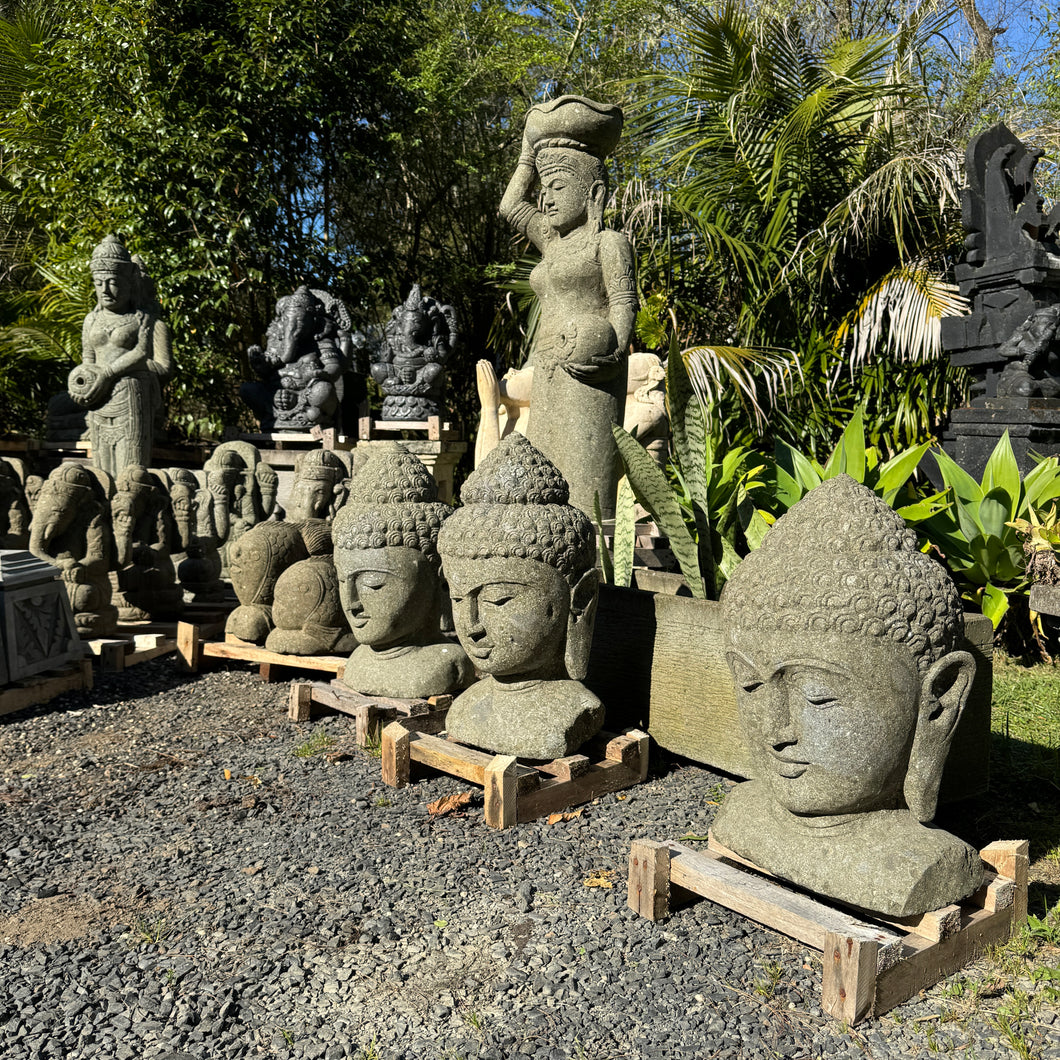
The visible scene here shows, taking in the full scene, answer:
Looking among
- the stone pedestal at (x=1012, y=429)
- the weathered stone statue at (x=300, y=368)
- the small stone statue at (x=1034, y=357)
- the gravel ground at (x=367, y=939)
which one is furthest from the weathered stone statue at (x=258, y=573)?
the small stone statue at (x=1034, y=357)

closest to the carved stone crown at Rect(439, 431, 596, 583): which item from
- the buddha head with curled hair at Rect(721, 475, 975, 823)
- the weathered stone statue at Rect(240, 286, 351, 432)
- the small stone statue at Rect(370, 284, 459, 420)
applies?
the buddha head with curled hair at Rect(721, 475, 975, 823)

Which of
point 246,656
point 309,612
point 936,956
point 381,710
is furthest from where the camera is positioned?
point 246,656

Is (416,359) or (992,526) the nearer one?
(992,526)

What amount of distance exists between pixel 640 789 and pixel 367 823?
995mm

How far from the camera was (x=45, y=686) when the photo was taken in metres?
4.49

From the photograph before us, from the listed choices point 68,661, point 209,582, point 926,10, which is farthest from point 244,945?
point 926,10

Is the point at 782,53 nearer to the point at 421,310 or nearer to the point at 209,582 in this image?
the point at 421,310

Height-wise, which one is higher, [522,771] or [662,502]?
[662,502]

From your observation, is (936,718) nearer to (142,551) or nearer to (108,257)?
(142,551)

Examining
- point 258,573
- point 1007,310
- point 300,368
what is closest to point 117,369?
point 300,368

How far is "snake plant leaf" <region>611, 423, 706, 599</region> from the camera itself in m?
3.52

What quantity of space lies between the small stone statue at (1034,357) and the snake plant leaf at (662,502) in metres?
3.68

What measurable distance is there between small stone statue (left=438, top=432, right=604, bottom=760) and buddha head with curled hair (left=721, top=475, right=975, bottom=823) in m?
1.01

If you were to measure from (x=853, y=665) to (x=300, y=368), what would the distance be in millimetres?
8345
